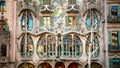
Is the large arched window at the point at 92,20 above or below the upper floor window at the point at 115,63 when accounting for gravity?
above

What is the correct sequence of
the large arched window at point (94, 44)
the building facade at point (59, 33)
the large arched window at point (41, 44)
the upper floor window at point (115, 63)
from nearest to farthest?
the upper floor window at point (115, 63) < the building facade at point (59, 33) < the large arched window at point (94, 44) < the large arched window at point (41, 44)

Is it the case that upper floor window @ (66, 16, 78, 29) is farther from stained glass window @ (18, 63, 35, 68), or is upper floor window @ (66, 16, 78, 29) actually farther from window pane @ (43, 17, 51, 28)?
stained glass window @ (18, 63, 35, 68)

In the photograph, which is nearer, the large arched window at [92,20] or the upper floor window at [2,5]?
the large arched window at [92,20]

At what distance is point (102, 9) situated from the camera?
45.7 meters

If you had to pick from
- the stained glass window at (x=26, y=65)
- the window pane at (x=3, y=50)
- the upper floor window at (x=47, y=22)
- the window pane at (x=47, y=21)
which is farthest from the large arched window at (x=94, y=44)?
the window pane at (x=3, y=50)

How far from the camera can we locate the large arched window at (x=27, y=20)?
46031 millimetres

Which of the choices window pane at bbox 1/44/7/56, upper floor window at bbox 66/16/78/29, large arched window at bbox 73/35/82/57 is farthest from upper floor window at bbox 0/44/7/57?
large arched window at bbox 73/35/82/57

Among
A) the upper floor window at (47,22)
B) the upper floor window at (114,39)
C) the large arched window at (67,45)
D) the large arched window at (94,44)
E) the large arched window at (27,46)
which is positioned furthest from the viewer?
the upper floor window at (47,22)

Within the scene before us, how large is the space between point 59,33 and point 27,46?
4344 mm

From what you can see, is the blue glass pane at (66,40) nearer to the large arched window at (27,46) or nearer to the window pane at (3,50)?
the large arched window at (27,46)

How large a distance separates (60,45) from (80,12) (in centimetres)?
488

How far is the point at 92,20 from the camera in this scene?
45.9m

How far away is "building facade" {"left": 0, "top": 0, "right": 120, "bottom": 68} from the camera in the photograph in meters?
45.0

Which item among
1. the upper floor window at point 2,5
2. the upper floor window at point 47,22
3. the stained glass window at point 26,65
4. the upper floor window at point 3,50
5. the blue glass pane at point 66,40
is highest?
the upper floor window at point 2,5
